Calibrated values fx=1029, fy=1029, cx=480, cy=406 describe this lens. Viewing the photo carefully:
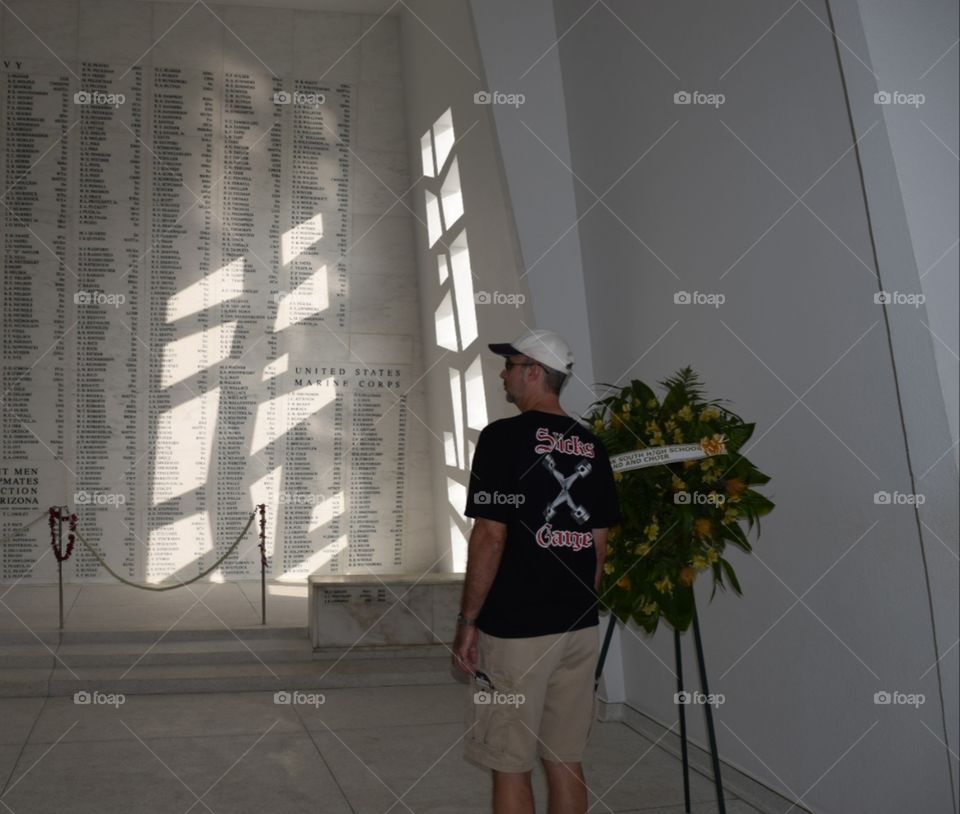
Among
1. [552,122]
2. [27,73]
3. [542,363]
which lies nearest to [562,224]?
[552,122]

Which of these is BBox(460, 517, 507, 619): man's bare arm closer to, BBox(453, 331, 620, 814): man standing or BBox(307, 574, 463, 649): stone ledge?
BBox(453, 331, 620, 814): man standing

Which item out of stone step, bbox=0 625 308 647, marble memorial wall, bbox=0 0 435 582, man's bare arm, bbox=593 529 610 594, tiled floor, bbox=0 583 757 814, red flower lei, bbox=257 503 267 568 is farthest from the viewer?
marble memorial wall, bbox=0 0 435 582

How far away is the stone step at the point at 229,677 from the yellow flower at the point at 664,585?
9.06ft

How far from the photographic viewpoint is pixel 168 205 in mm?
8688

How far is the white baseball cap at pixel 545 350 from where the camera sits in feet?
10.3

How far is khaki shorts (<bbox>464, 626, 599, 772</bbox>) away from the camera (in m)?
2.95

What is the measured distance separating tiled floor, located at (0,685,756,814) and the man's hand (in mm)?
1283

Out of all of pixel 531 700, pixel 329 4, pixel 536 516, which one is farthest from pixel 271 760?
pixel 329 4

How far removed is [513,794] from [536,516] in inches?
31.9

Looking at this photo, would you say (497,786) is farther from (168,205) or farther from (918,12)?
(168,205)

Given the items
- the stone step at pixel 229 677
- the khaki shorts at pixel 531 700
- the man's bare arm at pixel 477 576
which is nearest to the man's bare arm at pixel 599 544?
the khaki shorts at pixel 531 700

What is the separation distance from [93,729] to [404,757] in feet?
5.29

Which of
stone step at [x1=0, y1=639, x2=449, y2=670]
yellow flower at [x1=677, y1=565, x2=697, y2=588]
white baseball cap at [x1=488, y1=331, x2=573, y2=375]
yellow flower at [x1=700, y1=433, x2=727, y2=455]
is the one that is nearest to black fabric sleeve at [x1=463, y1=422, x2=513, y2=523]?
white baseball cap at [x1=488, y1=331, x2=573, y2=375]

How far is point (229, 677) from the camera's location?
605 centimetres
